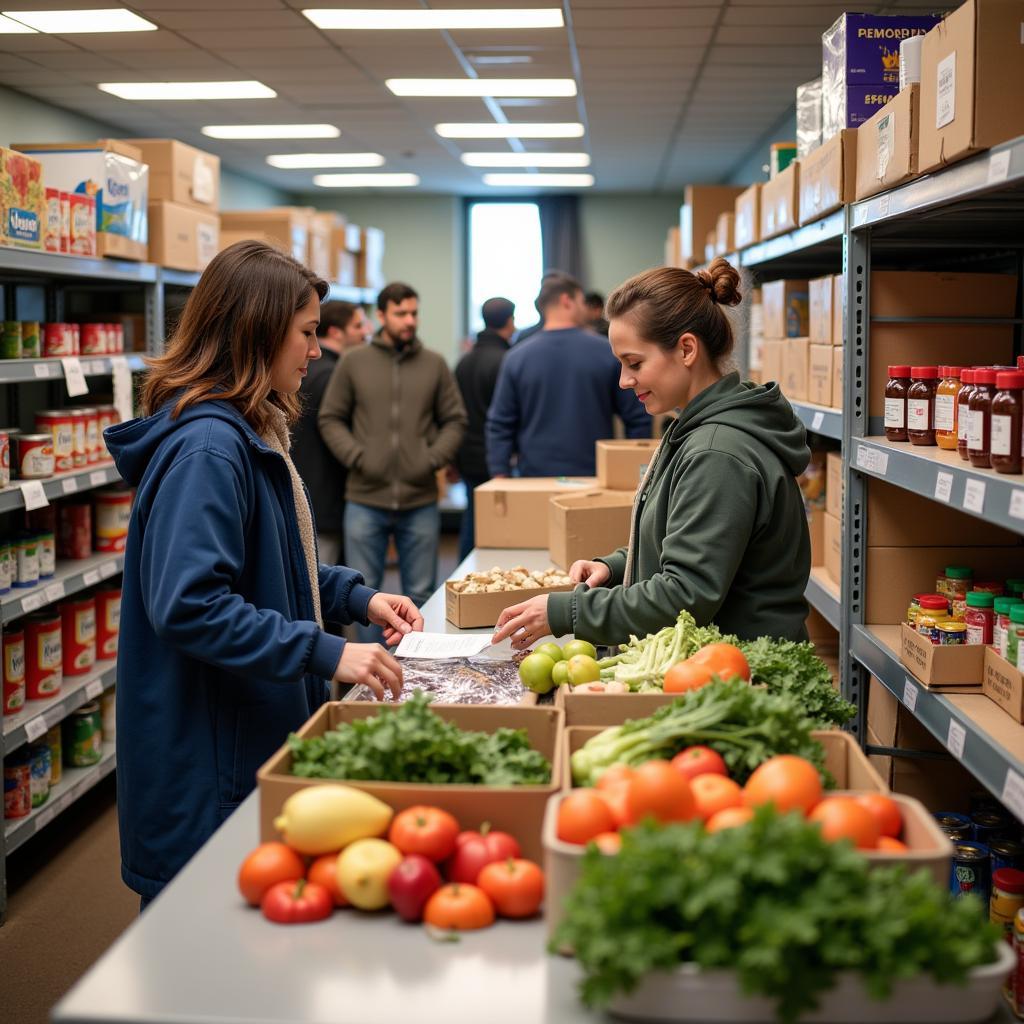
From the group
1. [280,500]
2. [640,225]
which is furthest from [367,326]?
[640,225]

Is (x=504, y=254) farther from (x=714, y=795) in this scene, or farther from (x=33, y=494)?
(x=714, y=795)

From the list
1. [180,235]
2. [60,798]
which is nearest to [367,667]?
[60,798]

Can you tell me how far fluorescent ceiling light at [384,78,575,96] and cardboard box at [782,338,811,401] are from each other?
14.2 feet

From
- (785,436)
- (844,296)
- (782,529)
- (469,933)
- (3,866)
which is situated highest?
(844,296)

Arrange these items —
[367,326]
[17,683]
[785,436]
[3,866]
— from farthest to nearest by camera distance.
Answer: [367,326], [17,683], [3,866], [785,436]

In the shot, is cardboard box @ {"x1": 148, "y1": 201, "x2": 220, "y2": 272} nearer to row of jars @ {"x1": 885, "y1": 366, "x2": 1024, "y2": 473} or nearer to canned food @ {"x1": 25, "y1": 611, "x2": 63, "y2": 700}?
canned food @ {"x1": 25, "y1": 611, "x2": 63, "y2": 700}

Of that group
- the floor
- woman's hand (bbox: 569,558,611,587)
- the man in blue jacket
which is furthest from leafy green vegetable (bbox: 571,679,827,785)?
the man in blue jacket

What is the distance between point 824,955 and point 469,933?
16.5 inches

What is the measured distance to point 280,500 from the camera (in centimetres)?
214

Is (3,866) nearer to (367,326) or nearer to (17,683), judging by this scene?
(17,683)

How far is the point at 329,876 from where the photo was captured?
1350 mm

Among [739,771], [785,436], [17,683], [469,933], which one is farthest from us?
[17,683]

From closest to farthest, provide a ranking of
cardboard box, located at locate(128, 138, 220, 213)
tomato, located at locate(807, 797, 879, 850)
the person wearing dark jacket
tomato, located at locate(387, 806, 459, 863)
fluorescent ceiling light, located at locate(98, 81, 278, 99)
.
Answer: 1. tomato, located at locate(807, 797, 879, 850)
2. tomato, located at locate(387, 806, 459, 863)
3. cardboard box, located at locate(128, 138, 220, 213)
4. the person wearing dark jacket
5. fluorescent ceiling light, located at locate(98, 81, 278, 99)

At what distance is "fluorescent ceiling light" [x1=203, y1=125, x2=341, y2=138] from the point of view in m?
9.37
